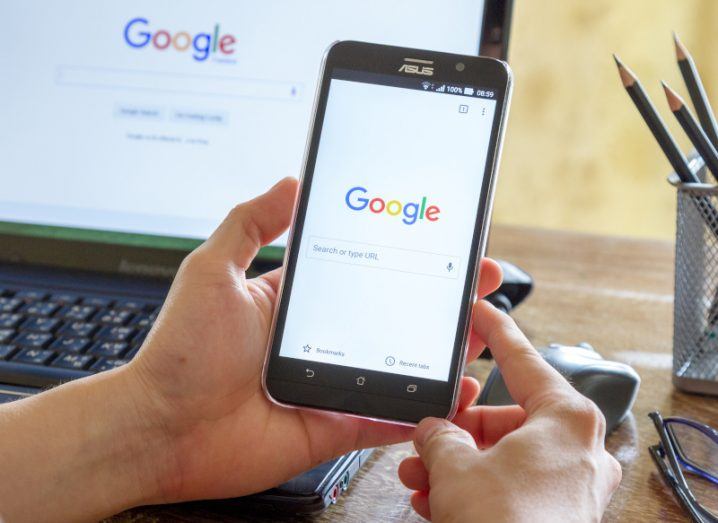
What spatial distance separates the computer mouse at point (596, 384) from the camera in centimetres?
49

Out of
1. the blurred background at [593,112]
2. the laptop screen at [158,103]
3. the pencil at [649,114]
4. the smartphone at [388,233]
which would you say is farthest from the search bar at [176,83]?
the blurred background at [593,112]

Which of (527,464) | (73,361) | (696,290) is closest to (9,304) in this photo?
(73,361)

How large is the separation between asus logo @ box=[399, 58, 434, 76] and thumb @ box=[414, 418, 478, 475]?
0.22 meters

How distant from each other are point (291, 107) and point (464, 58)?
0.20 metres

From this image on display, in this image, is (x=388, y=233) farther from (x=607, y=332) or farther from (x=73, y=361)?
(x=607, y=332)

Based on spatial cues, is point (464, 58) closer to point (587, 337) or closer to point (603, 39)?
point (587, 337)

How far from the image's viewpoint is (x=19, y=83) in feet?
2.19

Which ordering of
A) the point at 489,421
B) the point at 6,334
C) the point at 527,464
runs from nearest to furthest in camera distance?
the point at 527,464
the point at 489,421
the point at 6,334

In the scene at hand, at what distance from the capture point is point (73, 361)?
49 centimetres

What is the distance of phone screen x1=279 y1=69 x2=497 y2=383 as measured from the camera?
0.43 m

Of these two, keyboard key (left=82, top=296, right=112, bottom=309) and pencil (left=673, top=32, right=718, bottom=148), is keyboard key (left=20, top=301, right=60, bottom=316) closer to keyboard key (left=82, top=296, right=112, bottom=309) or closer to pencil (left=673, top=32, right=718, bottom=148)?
keyboard key (left=82, top=296, right=112, bottom=309)

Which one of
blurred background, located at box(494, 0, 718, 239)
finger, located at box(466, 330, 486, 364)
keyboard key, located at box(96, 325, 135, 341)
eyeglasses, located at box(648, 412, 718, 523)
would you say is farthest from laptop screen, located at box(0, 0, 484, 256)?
blurred background, located at box(494, 0, 718, 239)

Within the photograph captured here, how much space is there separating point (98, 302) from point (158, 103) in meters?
0.19

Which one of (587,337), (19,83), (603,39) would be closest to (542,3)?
(603,39)
